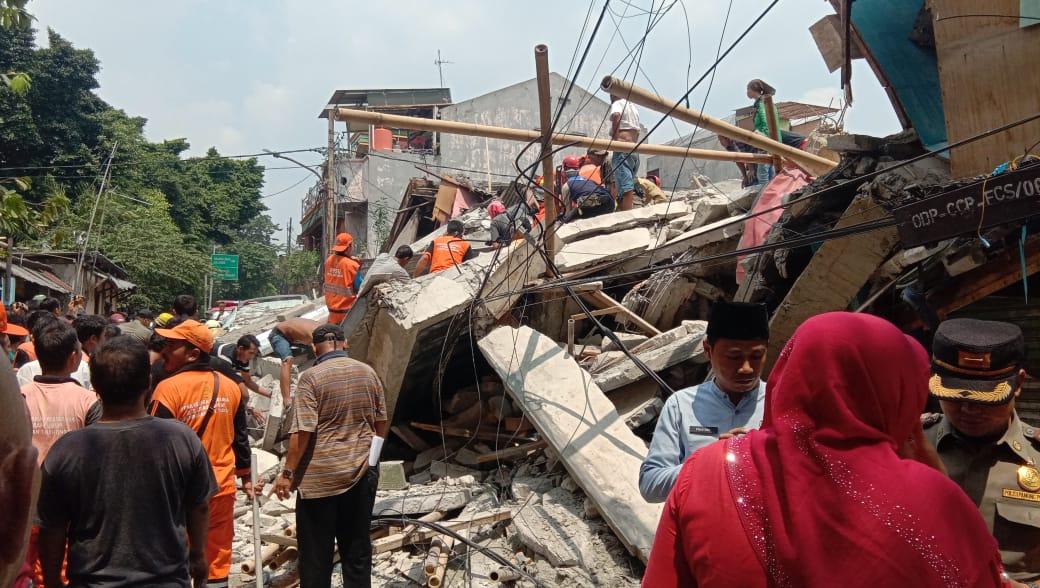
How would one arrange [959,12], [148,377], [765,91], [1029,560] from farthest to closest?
[765,91]
[959,12]
[148,377]
[1029,560]

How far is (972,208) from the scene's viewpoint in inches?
153

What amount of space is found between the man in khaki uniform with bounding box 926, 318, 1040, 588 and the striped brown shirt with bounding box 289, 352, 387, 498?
310 cm

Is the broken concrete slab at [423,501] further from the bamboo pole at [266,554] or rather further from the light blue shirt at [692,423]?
the light blue shirt at [692,423]

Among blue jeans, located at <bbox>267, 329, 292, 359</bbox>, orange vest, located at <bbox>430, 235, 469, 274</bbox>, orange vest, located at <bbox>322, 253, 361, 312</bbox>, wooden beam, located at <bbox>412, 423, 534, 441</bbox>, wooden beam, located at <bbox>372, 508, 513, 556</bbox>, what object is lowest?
wooden beam, located at <bbox>372, 508, 513, 556</bbox>

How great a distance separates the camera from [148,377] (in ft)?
9.50

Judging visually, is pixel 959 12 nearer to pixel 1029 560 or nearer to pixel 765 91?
pixel 765 91

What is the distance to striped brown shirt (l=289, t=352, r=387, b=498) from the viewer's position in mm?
4254

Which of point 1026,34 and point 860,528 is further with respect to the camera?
point 1026,34

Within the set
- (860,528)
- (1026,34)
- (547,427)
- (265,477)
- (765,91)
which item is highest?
(765,91)

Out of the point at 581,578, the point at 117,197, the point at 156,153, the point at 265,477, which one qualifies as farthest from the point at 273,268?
the point at 581,578

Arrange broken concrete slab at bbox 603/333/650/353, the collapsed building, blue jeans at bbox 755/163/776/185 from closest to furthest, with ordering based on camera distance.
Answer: the collapsed building < broken concrete slab at bbox 603/333/650/353 < blue jeans at bbox 755/163/776/185

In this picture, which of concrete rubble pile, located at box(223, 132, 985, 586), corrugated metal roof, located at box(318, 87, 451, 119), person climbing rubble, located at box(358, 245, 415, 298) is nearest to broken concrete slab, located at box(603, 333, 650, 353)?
concrete rubble pile, located at box(223, 132, 985, 586)

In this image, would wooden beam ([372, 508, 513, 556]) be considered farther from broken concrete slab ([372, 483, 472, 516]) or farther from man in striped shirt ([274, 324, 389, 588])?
man in striped shirt ([274, 324, 389, 588])

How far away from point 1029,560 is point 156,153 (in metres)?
39.3
